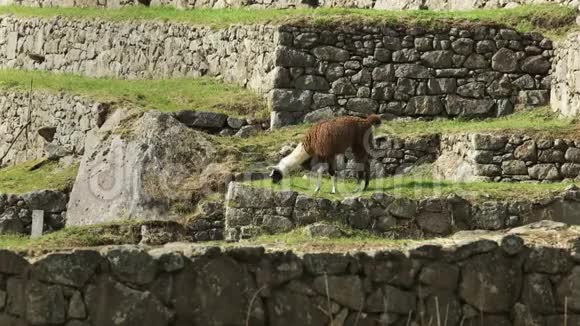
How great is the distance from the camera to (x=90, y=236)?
658 inches

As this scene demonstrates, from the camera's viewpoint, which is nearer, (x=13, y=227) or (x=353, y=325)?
(x=353, y=325)

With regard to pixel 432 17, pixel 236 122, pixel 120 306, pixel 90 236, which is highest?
pixel 432 17

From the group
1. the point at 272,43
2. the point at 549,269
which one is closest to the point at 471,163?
the point at 272,43

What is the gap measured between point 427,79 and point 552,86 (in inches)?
73.4

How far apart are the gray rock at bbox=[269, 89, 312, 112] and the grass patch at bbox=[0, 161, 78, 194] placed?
10.3ft

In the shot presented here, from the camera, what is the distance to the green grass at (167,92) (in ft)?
74.0

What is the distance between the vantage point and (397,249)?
37.7 ft

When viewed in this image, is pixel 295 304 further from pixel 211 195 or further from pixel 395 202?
pixel 211 195

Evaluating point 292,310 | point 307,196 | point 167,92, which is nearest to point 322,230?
point 307,196

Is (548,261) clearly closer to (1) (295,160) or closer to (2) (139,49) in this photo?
(1) (295,160)

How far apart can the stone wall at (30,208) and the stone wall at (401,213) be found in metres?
3.91

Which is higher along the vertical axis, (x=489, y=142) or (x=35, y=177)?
(x=489, y=142)

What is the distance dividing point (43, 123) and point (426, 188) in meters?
9.94

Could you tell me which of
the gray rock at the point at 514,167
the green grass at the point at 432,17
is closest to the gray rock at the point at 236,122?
the green grass at the point at 432,17
